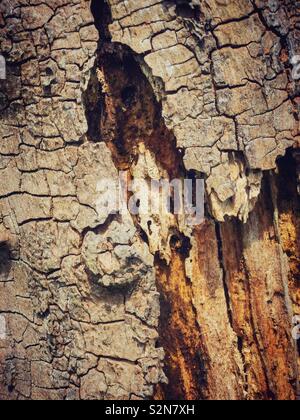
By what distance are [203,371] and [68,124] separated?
4.07 feet

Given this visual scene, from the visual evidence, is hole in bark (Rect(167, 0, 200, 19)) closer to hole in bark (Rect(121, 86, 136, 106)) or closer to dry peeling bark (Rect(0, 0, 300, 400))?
dry peeling bark (Rect(0, 0, 300, 400))

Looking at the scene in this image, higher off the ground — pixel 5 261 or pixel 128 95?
pixel 128 95

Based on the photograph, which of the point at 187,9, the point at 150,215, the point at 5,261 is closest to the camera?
the point at 187,9

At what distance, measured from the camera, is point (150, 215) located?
71.1 inches

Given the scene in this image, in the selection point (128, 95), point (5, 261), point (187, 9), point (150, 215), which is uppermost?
point (187, 9)

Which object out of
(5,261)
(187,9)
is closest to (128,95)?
(187,9)

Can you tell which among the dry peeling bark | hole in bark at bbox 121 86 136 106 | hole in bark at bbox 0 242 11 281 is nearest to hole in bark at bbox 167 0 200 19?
the dry peeling bark

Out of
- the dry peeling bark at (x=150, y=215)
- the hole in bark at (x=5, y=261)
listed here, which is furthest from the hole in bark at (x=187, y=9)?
the hole in bark at (x=5, y=261)

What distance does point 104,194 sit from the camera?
1.75 metres

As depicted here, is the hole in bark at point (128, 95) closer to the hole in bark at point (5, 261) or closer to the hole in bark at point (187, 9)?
the hole in bark at point (187, 9)

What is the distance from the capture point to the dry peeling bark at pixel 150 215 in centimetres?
171

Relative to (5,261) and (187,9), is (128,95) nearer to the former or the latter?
(187,9)

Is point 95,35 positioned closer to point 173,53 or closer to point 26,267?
point 173,53

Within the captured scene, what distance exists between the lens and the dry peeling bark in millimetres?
1715
